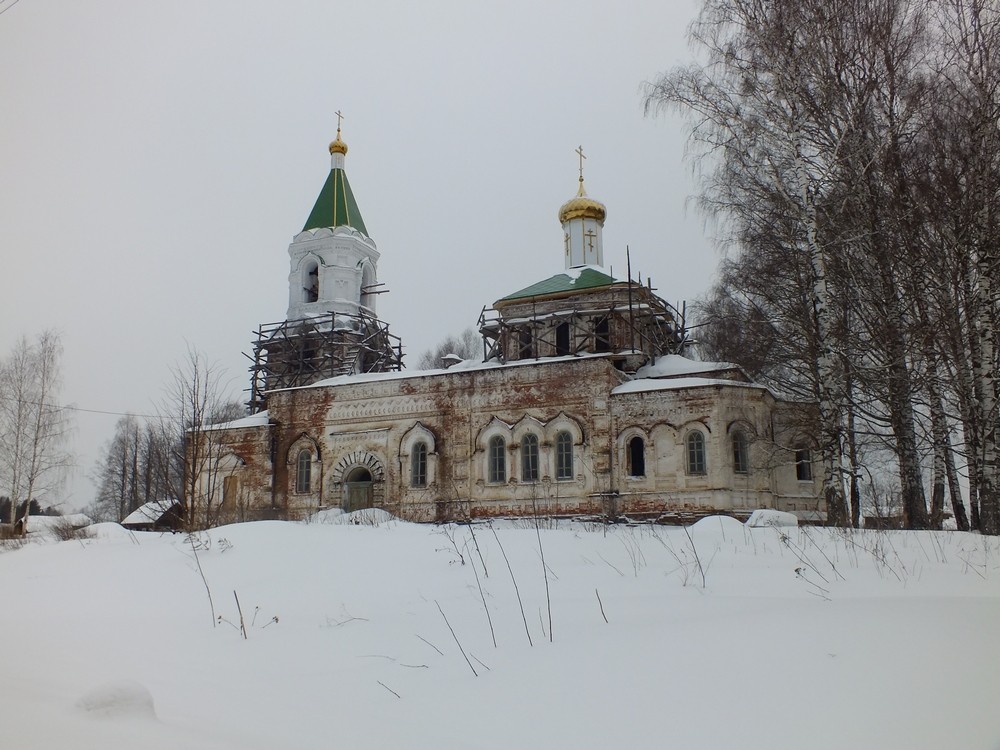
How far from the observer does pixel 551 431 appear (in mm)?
21344

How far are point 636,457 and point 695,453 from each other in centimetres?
155

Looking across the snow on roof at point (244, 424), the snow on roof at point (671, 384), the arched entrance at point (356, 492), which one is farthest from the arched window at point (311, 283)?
the snow on roof at point (671, 384)

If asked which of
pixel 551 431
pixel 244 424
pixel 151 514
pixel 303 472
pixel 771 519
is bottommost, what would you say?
pixel 771 519

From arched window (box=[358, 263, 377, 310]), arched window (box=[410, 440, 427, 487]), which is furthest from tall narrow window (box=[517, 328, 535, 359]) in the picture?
arched window (box=[358, 263, 377, 310])

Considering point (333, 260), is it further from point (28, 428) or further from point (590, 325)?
point (28, 428)

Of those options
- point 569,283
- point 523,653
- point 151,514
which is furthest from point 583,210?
point 523,653

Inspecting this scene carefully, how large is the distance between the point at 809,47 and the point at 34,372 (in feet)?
38.5

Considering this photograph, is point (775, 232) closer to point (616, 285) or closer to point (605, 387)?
point (605, 387)

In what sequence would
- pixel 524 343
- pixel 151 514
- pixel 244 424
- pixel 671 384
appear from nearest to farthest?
pixel 671 384 → pixel 244 424 → pixel 151 514 → pixel 524 343

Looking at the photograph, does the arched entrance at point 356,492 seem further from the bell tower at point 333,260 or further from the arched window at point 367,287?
the arched window at point 367,287

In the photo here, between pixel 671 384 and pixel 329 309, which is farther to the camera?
pixel 329 309

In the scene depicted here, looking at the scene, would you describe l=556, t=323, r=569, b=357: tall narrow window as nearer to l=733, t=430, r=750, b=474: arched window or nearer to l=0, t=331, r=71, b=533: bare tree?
l=733, t=430, r=750, b=474: arched window

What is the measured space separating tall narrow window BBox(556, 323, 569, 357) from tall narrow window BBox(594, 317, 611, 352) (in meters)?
1.08

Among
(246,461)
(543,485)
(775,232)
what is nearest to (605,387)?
(543,485)
